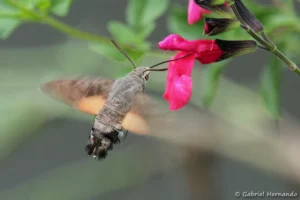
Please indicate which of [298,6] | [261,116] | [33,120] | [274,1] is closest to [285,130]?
[261,116]

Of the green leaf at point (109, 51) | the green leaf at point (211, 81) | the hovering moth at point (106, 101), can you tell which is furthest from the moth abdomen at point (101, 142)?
the green leaf at point (211, 81)

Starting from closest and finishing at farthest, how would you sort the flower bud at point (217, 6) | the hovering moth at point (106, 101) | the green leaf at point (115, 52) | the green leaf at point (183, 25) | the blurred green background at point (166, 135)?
the flower bud at point (217, 6), the hovering moth at point (106, 101), the green leaf at point (115, 52), the green leaf at point (183, 25), the blurred green background at point (166, 135)

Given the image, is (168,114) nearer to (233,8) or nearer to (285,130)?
(233,8)

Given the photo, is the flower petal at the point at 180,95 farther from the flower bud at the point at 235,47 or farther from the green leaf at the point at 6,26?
the green leaf at the point at 6,26

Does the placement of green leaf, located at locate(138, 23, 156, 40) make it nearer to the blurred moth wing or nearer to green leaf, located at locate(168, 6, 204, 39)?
green leaf, located at locate(168, 6, 204, 39)

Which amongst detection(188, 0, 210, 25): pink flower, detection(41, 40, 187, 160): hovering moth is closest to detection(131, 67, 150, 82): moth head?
detection(41, 40, 187, 160): hovering moth
